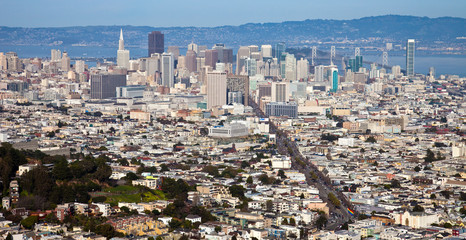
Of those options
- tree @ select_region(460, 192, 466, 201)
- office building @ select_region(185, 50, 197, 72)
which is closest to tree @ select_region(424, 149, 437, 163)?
tree @ select_region(460, 192, 466, 201)

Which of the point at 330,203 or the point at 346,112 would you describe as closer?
the point at 330,203

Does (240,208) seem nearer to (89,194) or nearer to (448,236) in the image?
(89,194)

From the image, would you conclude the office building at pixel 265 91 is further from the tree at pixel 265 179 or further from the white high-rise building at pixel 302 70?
the tree at pixel 265 179

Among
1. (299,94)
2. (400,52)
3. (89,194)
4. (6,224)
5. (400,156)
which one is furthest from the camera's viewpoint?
(400,52)

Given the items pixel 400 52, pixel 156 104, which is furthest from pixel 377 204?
pixel 400 52

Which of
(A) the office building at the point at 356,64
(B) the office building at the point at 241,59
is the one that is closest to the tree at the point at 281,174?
(B) the office building at the point at 241,59

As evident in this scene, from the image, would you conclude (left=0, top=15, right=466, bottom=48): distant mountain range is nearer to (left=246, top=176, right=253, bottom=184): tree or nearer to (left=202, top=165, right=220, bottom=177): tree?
(left=202, top=165, right=220, bottom=177): tree
